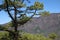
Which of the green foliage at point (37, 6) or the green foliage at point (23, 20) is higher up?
the green foliage at point (37, 6)

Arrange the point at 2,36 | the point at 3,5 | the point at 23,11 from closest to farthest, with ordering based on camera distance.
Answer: the point at 3,5 < the point at 23,11 < the point at 2,36

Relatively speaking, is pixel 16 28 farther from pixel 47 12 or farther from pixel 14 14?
pixel 47 12

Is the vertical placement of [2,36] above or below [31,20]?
below

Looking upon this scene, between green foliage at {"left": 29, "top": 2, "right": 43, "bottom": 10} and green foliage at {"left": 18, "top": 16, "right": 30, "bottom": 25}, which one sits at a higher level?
green foliage at {"left": 29, "top": 2, "right": 43, "bottom": 10}

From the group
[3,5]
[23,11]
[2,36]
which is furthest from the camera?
[2,36]

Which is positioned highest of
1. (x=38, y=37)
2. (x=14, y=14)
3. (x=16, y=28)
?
(x=14, y=14)

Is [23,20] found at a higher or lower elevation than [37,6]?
lower

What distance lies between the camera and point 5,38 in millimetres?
20094

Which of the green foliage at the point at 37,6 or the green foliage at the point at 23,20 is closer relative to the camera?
the green foliage at the point at 37,6

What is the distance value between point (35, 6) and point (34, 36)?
14.2ft

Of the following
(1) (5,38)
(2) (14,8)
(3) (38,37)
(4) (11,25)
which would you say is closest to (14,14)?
(2) (14,8)

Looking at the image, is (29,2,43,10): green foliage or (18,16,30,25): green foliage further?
(18,16,30,25): green foliage

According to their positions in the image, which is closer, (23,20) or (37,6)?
(37,6)

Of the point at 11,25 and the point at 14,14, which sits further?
the point at 11,25
